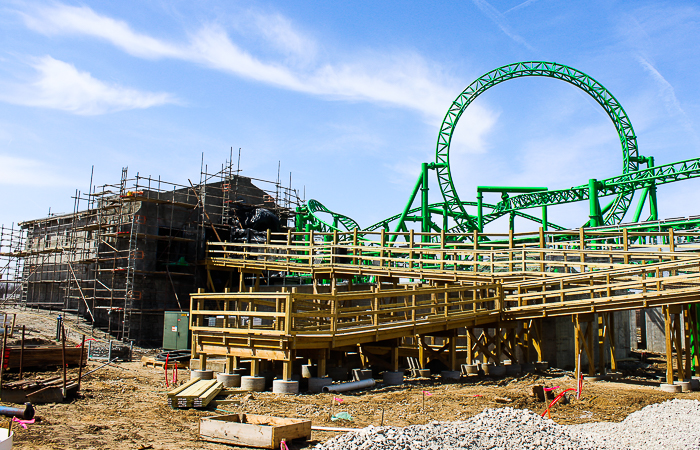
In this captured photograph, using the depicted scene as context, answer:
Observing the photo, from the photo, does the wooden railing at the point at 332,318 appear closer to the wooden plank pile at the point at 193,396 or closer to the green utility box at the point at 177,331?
the wooden plank pile at the point at 193,396

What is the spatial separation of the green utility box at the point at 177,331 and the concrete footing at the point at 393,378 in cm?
1056

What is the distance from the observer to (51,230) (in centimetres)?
3438

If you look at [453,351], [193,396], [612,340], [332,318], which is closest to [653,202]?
[612,340]

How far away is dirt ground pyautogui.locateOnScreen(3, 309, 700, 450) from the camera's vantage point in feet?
25.8

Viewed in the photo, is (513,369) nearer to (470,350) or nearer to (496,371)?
(496,371)

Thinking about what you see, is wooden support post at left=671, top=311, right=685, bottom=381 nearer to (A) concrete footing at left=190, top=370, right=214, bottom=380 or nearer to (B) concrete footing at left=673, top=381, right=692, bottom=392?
(B) concrete footing at left=673, top=381, right=692, bottom=392

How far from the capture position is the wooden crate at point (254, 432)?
7344 millimetres

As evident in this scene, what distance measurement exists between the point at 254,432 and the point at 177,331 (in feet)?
48.6

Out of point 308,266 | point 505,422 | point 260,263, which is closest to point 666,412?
point 505,422

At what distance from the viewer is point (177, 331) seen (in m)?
21.3

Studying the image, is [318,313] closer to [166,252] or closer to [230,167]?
[166,252]

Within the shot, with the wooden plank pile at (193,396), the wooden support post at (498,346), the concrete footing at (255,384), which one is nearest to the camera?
the wooden plank pile at (193,396)

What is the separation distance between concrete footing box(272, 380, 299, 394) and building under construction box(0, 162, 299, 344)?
1557 cm

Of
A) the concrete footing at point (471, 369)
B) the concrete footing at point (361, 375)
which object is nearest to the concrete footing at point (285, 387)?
the concrete footing at point (361, 375)
